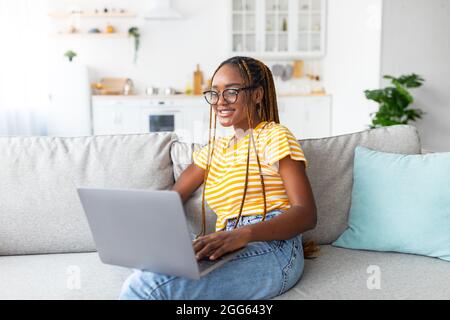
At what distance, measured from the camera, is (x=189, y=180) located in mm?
1862

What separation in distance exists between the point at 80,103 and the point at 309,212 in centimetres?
471

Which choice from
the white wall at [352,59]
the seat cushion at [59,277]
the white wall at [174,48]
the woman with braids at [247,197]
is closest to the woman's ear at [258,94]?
the woman with braids at [247,197]

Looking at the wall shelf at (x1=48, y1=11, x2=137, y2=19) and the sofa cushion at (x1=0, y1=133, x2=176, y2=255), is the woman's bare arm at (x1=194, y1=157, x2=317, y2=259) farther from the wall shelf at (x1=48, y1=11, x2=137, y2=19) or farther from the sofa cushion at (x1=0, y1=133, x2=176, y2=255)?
the wall shelf at (x1=48, y1=11, x2=137, y2=19)

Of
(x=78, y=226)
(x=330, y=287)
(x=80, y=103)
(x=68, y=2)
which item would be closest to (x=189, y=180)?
(x=78, y=226)

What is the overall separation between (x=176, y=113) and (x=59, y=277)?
14.6 feet

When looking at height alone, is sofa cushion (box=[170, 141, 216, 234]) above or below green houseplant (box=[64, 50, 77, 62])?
below

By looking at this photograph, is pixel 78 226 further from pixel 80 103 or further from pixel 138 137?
pixel 80 103

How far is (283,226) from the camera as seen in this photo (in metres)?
1.50

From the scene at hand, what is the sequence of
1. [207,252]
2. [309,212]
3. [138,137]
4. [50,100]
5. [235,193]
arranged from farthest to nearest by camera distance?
[50,100]
[138,137]
[235,193]
[309,212]
[207,252]

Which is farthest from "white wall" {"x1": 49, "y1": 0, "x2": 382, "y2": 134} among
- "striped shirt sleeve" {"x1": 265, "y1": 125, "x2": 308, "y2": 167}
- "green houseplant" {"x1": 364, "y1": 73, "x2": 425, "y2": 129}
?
"striped shirt sleeve" {"x1": 265, "y1": 125, "x2": 308, "y2": 167}

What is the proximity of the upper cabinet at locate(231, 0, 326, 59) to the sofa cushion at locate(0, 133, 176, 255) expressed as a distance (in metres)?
4.48

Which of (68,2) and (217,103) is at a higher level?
(68,2)

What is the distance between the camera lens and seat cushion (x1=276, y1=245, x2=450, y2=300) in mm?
1548

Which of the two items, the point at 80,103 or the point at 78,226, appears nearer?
the point at 78,226
